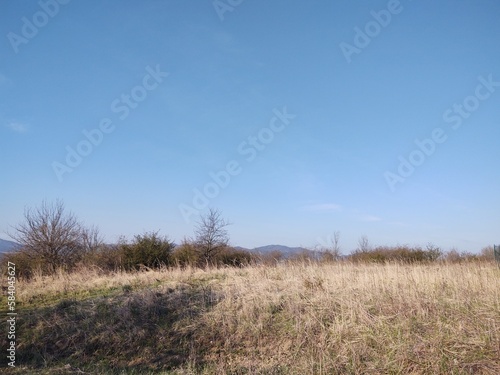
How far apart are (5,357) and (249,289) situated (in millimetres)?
5451

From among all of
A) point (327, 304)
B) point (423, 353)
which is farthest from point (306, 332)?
point (423, 353)

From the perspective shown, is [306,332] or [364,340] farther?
[306,332]

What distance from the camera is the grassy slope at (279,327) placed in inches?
231

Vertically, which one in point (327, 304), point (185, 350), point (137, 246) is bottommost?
point (185, 350)

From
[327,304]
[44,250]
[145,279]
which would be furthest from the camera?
[44,250]

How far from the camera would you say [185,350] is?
7.17 m

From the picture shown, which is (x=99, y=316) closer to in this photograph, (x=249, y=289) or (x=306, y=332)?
(x=249, y=289)

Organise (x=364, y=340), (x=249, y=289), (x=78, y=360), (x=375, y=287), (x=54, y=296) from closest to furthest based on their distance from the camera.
A: (x=364, y=340) < (x=78, y=360) < (x=375, y=287) < (x=249, y=289) < (x=54, y=296)

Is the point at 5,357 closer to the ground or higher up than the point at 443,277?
closer to the ground

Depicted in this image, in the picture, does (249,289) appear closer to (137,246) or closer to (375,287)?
(375,287)

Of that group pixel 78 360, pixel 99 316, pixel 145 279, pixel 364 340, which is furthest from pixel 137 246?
pixel 364 340

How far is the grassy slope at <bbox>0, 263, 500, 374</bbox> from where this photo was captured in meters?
5.86

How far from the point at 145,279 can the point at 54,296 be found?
2733 mm

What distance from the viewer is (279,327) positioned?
7.55m
